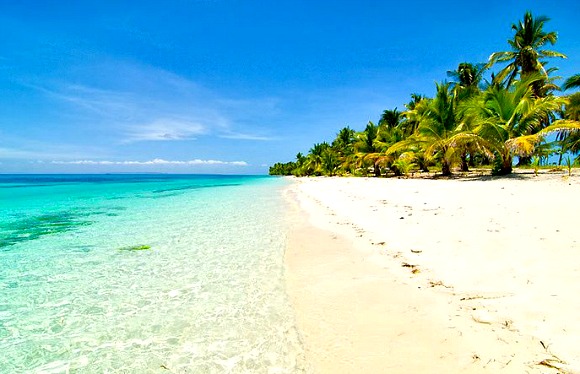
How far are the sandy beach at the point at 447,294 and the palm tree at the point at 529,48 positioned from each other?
27.4 metres

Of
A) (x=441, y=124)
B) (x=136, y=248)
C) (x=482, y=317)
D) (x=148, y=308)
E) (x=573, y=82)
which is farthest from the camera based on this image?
(x=441, y=124)

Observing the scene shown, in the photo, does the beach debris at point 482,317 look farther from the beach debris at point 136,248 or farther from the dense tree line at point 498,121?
the dense tree line at point 498,121

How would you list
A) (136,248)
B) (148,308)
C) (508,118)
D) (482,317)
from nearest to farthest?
1. (482,317)
2. (148,308)
3. (136,248)
4. (508,118)

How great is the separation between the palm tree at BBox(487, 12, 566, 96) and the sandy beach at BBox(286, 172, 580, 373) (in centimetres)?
2737

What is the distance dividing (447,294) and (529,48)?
33.1m

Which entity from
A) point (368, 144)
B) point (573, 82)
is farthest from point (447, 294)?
point (368, 144)

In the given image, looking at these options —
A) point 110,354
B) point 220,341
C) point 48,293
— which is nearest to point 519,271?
point 220,341

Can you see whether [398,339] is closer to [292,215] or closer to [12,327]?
[12,327]

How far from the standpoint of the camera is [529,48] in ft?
87.5

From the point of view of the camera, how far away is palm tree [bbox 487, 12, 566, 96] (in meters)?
26.4

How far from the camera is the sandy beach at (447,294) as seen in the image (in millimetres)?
2539

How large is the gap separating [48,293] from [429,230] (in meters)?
7.06

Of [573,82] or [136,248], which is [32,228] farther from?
[573,82]

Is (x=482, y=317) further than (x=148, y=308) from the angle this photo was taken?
No
